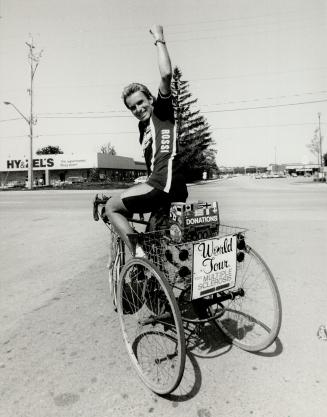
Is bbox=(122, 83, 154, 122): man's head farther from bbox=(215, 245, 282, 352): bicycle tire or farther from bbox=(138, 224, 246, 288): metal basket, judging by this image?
bbox=(215, 245, 282, 352): bicycle tire

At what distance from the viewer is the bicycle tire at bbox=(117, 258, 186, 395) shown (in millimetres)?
→ 2586

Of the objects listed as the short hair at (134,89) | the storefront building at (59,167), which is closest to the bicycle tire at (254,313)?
the short hair at (134,89)

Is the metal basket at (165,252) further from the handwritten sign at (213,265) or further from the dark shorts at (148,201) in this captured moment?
the dark shorts at (148,201)

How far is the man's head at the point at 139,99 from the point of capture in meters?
3.10

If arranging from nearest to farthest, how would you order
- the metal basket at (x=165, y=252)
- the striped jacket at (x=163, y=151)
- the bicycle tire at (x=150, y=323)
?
1. the bicycle tire at (x=150, y=323)
2. the metal basket at (x=165, y=252)
3. the striped jacket at (x=163, y=151)

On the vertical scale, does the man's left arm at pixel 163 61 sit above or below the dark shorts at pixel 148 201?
above

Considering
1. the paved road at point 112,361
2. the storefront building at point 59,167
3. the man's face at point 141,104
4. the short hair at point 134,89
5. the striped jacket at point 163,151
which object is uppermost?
the storefront building at point 59,167

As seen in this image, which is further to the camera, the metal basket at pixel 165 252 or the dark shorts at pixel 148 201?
the dark shorts at pixel 148 201

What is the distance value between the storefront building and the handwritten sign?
5170 cm

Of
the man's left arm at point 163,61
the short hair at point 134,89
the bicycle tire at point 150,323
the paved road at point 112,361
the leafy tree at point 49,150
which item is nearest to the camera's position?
the paved road at point 112,361

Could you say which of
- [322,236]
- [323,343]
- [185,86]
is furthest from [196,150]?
[323,343]

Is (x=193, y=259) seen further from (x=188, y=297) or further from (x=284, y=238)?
(x=284, y=238)

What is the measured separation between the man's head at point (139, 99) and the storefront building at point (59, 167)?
51.2 m

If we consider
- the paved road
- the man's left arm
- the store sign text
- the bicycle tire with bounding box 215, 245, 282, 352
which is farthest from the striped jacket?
the store sign text
